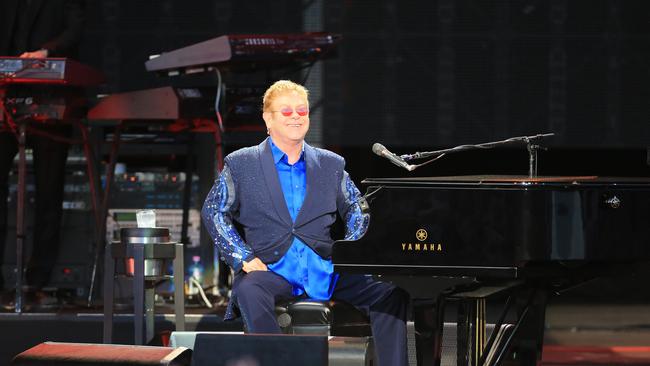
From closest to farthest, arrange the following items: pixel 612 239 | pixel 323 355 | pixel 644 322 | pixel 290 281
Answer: pixel 323 355
pixel 612 239
pixel 290 281
pixel 644 322

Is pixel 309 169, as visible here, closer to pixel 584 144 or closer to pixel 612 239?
pixel 612 239

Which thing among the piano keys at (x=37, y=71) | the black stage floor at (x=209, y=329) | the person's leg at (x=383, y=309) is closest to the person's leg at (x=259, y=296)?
the person's leg at (x=383, y=309)

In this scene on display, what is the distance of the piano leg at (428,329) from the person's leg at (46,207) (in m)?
2.92

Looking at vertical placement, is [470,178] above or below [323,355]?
above

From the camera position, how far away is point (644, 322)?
6031mm

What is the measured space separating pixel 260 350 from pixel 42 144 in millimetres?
3276

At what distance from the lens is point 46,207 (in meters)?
6.21

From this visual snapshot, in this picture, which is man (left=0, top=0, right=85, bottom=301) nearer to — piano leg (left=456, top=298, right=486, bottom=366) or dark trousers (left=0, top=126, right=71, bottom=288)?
dark trousers (left=0, top=126, right=71, bottom=288)

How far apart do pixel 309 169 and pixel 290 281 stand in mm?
427

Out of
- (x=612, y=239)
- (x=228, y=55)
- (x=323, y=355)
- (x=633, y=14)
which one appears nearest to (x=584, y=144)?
(x=633, y=14)

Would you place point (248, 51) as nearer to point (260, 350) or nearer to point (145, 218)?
point (145, 218)

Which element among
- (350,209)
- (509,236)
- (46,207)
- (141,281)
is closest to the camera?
(509,236)

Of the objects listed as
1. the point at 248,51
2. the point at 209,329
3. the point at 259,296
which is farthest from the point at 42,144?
the point at 259,296

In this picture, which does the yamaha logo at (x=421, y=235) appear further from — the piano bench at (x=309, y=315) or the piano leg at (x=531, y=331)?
the piano bench at (x=309, y=315)
